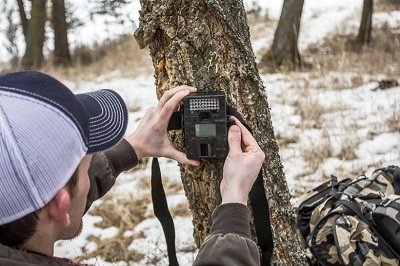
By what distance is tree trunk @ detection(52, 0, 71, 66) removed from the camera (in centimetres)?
1283

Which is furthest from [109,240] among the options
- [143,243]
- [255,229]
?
[255,229]

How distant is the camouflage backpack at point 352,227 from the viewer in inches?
97.5

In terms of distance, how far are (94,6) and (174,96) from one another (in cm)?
1520

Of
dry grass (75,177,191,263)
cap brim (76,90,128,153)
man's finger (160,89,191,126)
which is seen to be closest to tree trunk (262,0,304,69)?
dry grass (75,177,191,263)

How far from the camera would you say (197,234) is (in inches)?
88.0

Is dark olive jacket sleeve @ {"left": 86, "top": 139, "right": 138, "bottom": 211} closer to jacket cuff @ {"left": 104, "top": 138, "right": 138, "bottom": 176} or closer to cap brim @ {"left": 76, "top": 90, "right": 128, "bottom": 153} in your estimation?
jacket cuff @ {"left": 104, "top": 138, "right": 138, "bottom": 176}

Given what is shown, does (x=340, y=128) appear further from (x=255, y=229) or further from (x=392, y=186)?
(x=255, y=229)

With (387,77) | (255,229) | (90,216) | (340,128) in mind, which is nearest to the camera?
(255,229)

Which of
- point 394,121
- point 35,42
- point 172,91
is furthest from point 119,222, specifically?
point 35,42

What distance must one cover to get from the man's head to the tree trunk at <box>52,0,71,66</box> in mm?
11764

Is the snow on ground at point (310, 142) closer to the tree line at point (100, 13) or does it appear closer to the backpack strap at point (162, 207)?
the backpack strap at point (162, 207)

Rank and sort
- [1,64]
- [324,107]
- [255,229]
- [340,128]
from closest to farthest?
[255,229], [340,128], [324,107], [1,64]

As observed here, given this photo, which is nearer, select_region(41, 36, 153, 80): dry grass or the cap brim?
the cap brim

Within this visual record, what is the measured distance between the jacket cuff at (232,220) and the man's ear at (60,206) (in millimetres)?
472
